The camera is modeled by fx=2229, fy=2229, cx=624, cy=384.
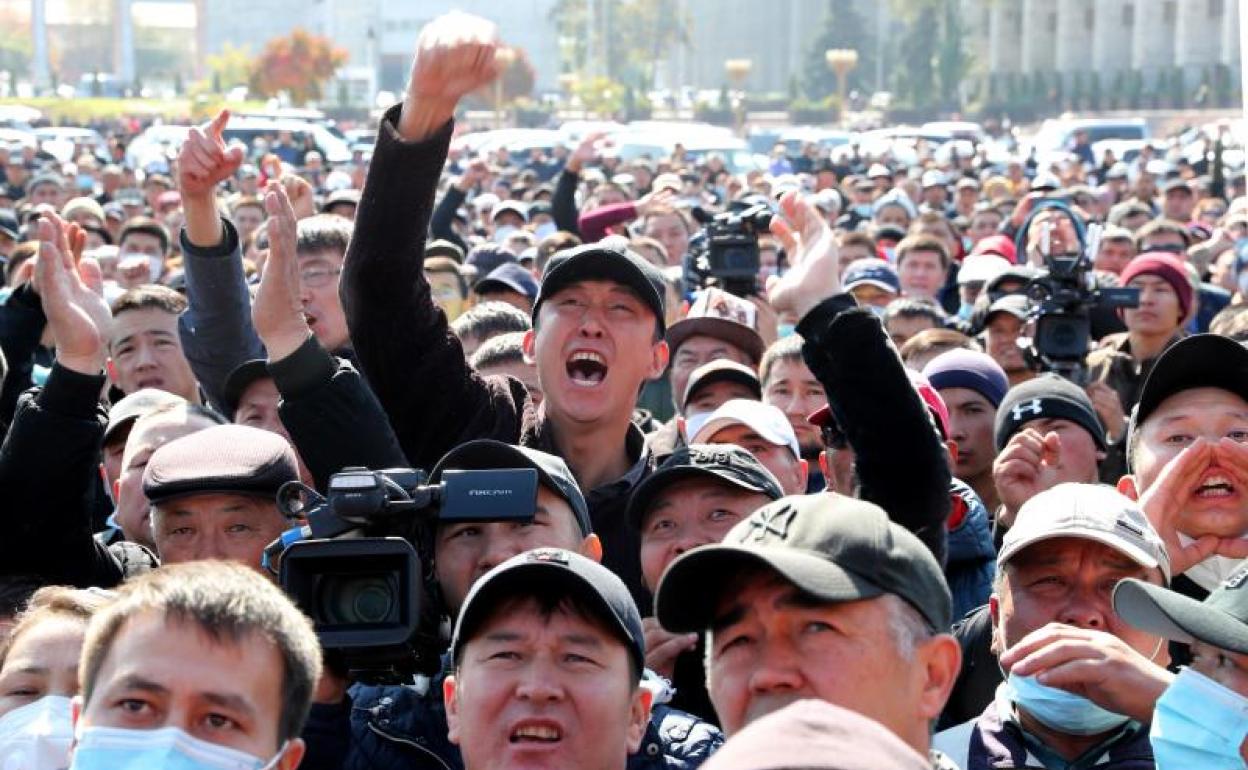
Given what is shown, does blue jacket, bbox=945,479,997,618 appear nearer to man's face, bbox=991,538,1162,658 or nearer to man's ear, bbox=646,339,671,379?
man's ear, bbox=646,339,671,379

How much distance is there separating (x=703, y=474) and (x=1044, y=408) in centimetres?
185

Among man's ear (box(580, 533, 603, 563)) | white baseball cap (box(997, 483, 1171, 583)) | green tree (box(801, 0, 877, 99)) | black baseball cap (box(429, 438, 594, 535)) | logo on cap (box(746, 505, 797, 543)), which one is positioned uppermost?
green tree (box(801, 0, 877, 99))

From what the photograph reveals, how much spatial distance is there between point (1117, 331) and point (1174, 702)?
295 inches

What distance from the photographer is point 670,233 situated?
46.0 ft

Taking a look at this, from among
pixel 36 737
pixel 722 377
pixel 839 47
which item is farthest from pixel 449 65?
pixel 839 47

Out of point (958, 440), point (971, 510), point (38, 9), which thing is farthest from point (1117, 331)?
point (38, 9)

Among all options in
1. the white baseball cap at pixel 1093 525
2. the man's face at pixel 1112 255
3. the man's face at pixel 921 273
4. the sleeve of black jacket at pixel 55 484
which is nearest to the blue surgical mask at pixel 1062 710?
the white baseball cap at pixel 1093 525

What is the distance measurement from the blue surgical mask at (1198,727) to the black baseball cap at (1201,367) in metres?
1.71

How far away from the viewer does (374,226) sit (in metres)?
5.07

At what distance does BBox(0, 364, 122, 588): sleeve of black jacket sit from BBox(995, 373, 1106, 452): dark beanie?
2.62m

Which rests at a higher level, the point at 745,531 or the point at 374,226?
the point at 374,226

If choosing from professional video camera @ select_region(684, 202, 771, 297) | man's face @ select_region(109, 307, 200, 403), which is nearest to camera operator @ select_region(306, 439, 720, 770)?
professional video camera @ select_region(684, 202, 771, 297)

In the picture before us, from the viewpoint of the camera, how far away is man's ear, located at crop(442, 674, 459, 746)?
3.86m

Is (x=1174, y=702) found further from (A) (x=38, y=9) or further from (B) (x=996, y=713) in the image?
(A) (x=38, y=9)
